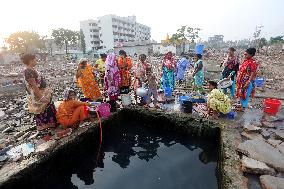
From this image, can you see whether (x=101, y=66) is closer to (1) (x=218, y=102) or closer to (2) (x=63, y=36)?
(1) (x=218, y=102)

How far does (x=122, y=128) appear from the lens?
6.90 m

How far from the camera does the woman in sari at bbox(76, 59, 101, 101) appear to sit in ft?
22.5

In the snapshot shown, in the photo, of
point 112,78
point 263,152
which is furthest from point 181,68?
point 263,152

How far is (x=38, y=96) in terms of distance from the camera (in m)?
5.12

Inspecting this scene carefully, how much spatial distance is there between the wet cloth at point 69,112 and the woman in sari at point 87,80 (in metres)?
1.73

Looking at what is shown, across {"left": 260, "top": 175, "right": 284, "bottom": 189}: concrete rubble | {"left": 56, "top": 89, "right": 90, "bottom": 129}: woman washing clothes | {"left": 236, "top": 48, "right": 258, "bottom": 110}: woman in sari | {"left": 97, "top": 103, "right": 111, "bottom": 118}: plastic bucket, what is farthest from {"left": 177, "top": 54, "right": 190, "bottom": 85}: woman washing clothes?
{"left": 260, "top": 175, "right": 284, "bottom": 189}: concrete rubble

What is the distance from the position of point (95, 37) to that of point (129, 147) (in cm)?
7534

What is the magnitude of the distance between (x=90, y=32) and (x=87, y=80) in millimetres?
71819

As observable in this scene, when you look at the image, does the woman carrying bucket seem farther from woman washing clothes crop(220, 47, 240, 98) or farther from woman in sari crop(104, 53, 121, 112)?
woman in sari crop(104, 53, 121, 112)

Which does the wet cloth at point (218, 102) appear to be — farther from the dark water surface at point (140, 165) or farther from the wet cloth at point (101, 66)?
the wet cloth at point (101, 66)

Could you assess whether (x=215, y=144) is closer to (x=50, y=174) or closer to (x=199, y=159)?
(x=199, y=159)

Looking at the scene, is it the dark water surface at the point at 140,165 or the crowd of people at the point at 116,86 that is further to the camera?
the crowd of people at the point at 116,86

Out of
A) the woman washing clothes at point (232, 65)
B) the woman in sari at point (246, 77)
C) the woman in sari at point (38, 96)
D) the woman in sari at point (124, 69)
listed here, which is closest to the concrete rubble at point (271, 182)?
the woman in sari at point (246, 77)

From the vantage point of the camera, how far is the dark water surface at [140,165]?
4.38m
